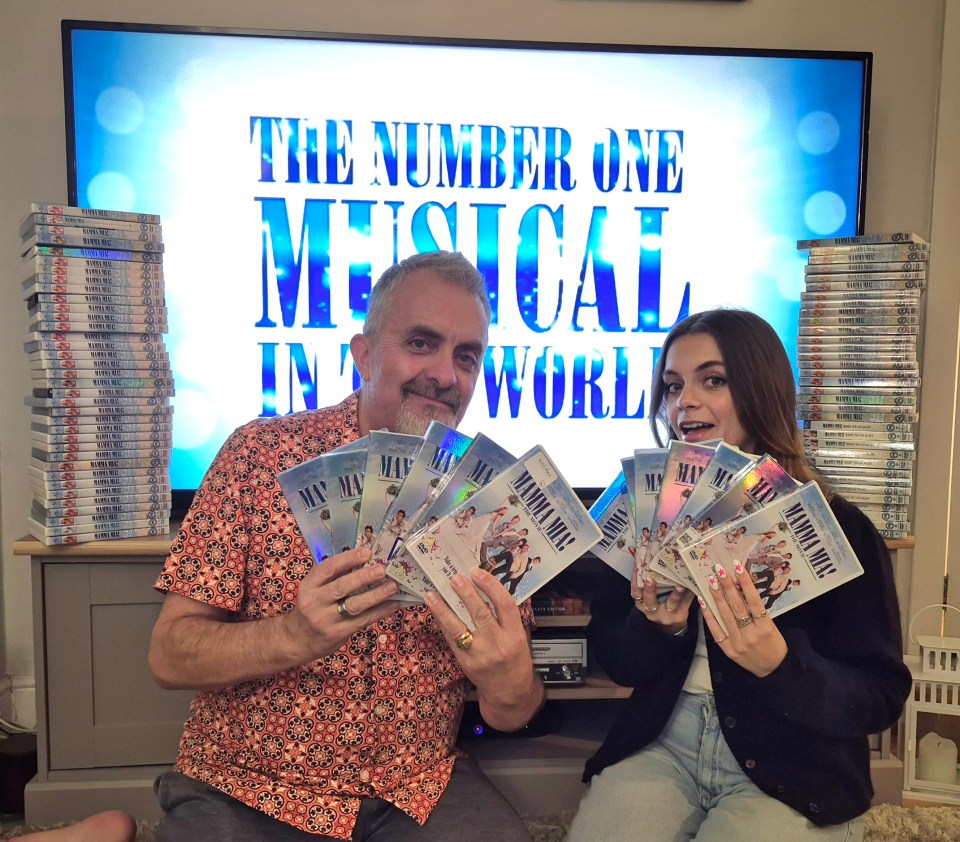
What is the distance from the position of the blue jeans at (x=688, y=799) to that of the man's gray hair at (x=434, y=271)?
0.95m

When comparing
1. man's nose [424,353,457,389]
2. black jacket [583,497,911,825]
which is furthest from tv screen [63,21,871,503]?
black jacket [583,497,911,825]

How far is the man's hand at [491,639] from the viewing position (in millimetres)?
1332

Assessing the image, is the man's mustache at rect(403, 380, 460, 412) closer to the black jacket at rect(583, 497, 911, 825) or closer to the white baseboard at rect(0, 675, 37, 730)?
the black jacket at rect(583, 497, 911, 825)

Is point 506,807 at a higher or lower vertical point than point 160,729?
higher

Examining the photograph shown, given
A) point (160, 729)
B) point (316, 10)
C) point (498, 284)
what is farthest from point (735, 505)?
point (316, 10)

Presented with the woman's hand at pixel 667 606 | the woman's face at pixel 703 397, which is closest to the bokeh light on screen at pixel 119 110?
the woman's face at pixel 703 397

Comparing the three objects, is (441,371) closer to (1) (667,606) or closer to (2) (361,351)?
(2) (361,351)

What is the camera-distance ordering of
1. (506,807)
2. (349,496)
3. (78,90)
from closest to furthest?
(349,496) < (506,807) < (78,90)

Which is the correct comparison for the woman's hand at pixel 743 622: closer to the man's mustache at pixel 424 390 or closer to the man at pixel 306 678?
the man at pixel 306 678

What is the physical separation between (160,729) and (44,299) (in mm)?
1200

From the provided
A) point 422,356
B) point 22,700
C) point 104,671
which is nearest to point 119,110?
point 422,356

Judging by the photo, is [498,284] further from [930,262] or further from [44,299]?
[930,262]

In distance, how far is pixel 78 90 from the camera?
2389 mm

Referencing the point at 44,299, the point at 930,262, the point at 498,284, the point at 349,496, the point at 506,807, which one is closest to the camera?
the point at 349,496
